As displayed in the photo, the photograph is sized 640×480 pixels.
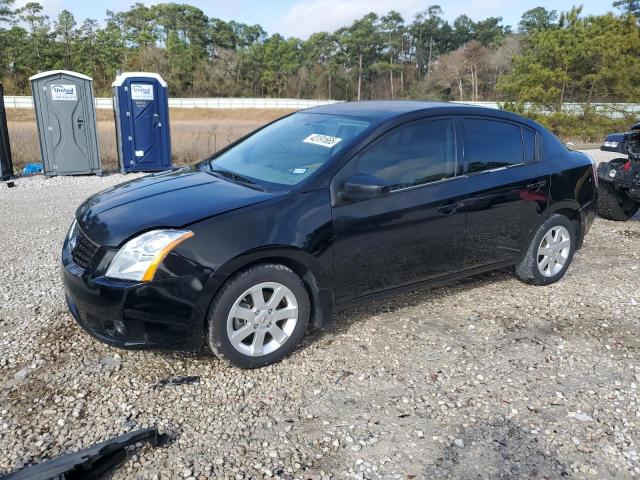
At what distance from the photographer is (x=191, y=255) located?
3139mm

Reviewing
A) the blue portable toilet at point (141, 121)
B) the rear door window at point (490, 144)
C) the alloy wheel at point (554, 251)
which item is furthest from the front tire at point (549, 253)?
the blue portable toilet at point (141, 121)

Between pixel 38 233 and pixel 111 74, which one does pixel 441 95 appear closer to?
pixel 111 74

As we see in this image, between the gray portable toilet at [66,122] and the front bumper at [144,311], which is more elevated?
the gray portable toilet at [66,122]

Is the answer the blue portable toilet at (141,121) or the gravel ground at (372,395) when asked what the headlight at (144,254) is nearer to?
the gravel ground at (372,395)

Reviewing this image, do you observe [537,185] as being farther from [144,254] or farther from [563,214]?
[144,254]

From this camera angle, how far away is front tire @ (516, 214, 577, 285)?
16.0 feet

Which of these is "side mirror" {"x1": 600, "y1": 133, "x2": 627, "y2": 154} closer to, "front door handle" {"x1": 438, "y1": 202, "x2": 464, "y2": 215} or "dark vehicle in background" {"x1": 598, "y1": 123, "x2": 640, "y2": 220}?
"dark vehicle in background" {"x1": 598, "y1": 123, "x2": 640, "y2": 220}

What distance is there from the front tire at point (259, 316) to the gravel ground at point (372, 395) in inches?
5.8

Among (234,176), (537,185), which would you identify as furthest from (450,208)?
(234,176)

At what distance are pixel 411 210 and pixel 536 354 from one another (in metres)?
1.34

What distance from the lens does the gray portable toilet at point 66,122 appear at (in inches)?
401

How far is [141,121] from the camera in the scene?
36.0 feet

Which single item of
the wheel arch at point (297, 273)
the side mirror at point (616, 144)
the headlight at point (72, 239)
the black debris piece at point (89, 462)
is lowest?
the black debris piece at point (89, 462)

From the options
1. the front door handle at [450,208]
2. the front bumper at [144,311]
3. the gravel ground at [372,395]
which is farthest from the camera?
the front door handle at [450,208]
